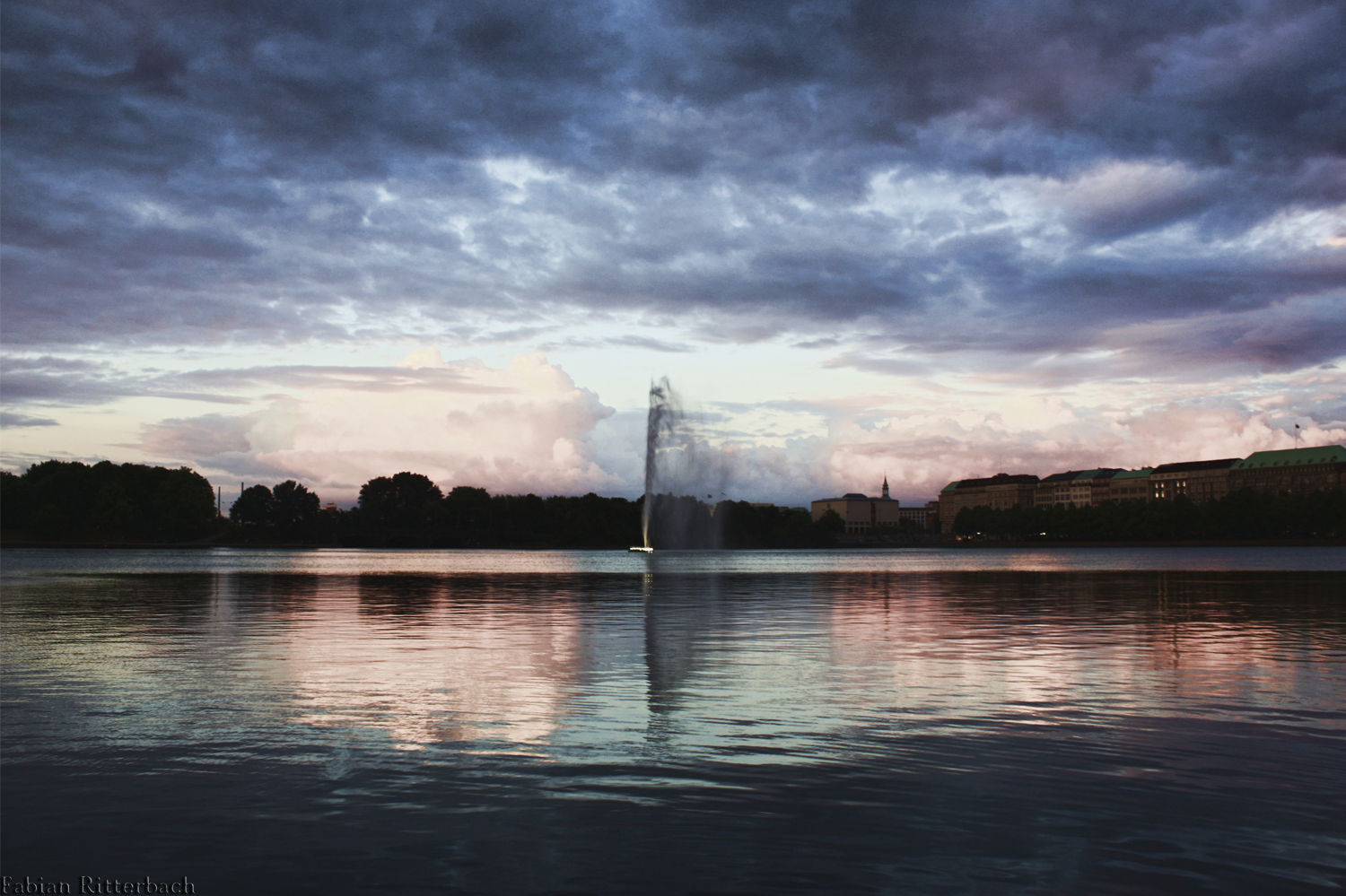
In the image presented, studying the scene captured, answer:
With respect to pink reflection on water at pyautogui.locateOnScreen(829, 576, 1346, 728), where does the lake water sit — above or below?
above

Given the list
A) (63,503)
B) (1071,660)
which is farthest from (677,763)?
(63,503)

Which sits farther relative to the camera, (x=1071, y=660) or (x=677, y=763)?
A: (x=1071, y=660)

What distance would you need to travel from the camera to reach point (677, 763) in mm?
10781

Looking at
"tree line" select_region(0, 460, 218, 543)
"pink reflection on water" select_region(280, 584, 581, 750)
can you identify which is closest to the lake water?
"pink reflection on water" select_region(280, 584, 581, 750)

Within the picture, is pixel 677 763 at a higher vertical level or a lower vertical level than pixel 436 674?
higher

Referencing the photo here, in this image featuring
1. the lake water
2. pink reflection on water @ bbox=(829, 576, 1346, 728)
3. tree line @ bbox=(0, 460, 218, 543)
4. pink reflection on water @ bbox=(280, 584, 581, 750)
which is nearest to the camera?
the lake water

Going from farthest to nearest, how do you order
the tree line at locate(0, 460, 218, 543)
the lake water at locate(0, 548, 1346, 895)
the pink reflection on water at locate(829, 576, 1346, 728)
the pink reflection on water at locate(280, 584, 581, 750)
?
the tree line at locate(0, 460, 218, 543)
the pink reflection on water at locate(829, 576, 1346, 728)
the pink reflection on water at locate(280, 584, 581, 750)
the lake water at locate(0, 548, 1346, 895)

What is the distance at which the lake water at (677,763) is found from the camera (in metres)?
7.64

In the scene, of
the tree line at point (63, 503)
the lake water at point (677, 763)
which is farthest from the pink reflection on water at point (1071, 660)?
the tree line at point (63, 503)

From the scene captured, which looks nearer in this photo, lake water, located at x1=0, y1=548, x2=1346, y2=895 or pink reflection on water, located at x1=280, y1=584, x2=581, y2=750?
lake water, located at x1=0, y1=548, x2=1346, y2=895

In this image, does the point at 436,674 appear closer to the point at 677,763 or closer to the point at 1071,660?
the point at 677,763

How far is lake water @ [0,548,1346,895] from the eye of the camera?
7645 millimetres

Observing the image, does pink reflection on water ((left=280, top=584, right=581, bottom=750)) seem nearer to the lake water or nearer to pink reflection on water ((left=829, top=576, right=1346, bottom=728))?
the lake water

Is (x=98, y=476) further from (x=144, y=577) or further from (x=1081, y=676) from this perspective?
(x=1081, y=676)
